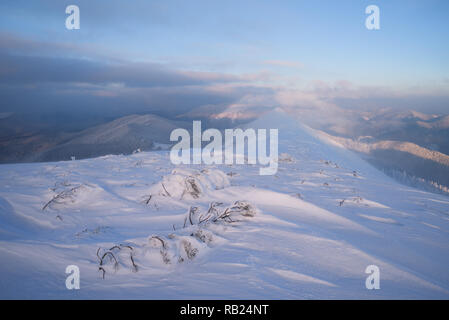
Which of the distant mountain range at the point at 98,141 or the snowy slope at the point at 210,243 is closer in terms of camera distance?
the snowy slope at the point at 210,243

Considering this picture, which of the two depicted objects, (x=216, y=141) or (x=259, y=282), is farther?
(x=216, y=141)

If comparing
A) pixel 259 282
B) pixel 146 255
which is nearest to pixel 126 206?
pixel 146 255

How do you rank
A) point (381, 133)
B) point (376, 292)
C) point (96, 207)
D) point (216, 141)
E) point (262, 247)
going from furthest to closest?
point (381, 133)
point (216, 141)
point (96, 207)
point (262, 247)
point (376, 292)

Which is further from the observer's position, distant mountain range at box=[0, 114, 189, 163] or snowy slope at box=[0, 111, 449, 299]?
distant mountain range at box=[0, 114, 189, 163]

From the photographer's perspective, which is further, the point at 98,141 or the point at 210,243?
the point at 98,141

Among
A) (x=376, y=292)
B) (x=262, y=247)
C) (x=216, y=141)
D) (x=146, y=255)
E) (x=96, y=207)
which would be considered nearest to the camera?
(x=376, y=292)
